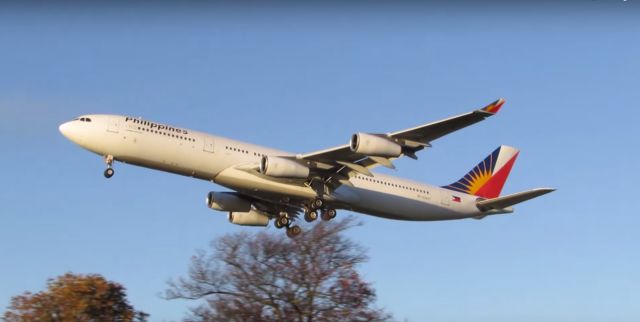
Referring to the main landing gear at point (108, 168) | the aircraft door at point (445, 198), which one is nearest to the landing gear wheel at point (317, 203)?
the aircraft door at point (445, 198)

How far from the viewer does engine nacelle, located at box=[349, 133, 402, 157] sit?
40.2 metres

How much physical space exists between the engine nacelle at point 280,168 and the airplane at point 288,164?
47 millimetres

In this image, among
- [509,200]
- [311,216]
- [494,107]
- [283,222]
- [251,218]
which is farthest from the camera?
[251,218]

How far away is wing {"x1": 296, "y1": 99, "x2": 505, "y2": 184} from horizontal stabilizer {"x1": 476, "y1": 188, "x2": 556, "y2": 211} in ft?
23.4

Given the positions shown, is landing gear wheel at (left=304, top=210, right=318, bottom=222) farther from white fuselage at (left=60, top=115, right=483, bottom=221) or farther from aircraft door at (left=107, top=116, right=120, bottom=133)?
aircraft door at (left=107, top=116, right=120, bottom=133)

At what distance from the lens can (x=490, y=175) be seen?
54.9m

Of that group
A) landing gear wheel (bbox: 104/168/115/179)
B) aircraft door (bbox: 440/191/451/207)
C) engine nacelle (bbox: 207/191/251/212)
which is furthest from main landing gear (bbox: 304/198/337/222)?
landing gear wheel (bbox: 104/168/115/179)

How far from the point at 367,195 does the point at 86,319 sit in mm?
15363

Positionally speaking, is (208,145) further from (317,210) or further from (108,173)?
(317,210)

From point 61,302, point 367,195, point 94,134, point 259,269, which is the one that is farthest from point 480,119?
point 61,302

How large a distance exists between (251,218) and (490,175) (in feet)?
49.1

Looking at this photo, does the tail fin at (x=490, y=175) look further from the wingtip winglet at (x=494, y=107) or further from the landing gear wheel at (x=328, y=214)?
the wingtip winglet at (x=494, y=107)

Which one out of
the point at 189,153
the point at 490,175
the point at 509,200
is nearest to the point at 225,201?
the point at 189,153

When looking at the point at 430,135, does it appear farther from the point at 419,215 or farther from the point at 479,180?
the point at 479,180
